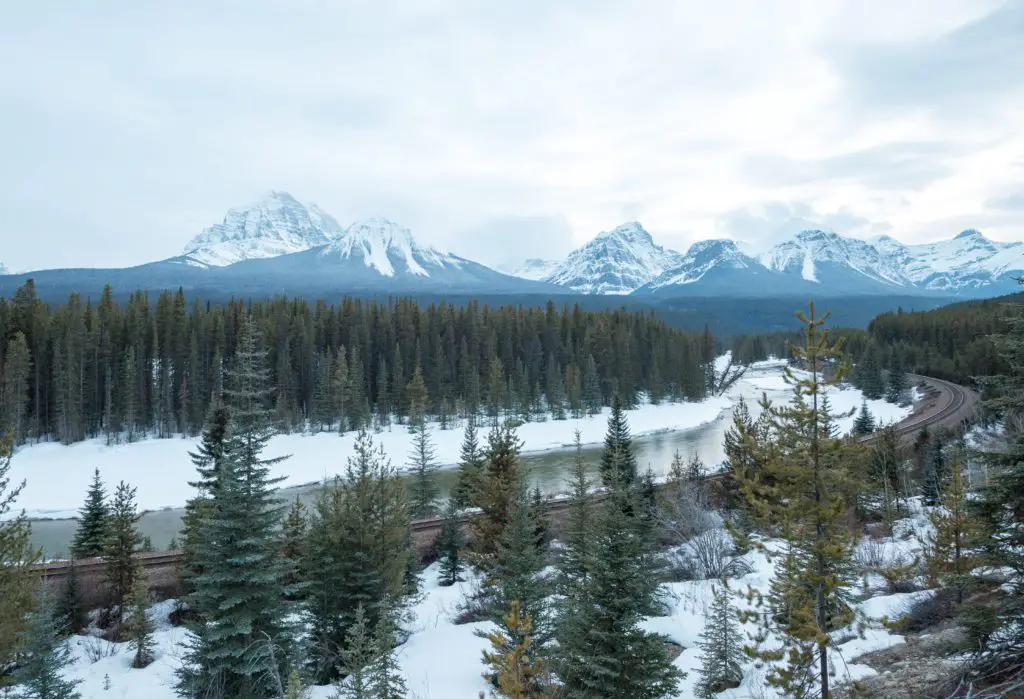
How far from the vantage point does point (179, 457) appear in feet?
180

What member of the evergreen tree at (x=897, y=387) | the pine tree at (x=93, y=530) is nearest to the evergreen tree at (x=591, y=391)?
the evergreen tree at (x=897, y=387)

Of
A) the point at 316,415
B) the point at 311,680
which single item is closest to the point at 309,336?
the point at 316,415

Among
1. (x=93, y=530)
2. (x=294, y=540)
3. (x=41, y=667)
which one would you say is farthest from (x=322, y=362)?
(x=41, y=667)

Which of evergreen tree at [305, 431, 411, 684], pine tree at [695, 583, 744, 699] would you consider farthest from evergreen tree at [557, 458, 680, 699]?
evergreen tree at [305, 431, 411, 684]

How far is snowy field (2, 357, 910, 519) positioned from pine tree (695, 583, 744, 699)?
2913cm

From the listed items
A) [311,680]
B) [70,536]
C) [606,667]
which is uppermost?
[606,667]

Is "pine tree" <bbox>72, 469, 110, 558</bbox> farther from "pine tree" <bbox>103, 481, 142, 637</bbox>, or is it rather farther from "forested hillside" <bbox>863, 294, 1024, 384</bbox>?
"forested hillside" <bbox>863, 294, 1024, 384</bbox>

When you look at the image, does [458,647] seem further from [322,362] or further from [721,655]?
[322,362]

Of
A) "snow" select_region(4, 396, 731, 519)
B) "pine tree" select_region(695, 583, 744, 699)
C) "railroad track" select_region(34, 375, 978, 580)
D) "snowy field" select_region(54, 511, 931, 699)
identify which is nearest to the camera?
"pine tree" select_region(695, 583, 744, 699)

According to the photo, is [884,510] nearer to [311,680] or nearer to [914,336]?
[311,680]

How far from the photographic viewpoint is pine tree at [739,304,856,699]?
25.0 ft

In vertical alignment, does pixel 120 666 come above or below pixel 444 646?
below

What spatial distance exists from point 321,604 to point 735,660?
11857mm

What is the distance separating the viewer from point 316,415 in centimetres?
7012
